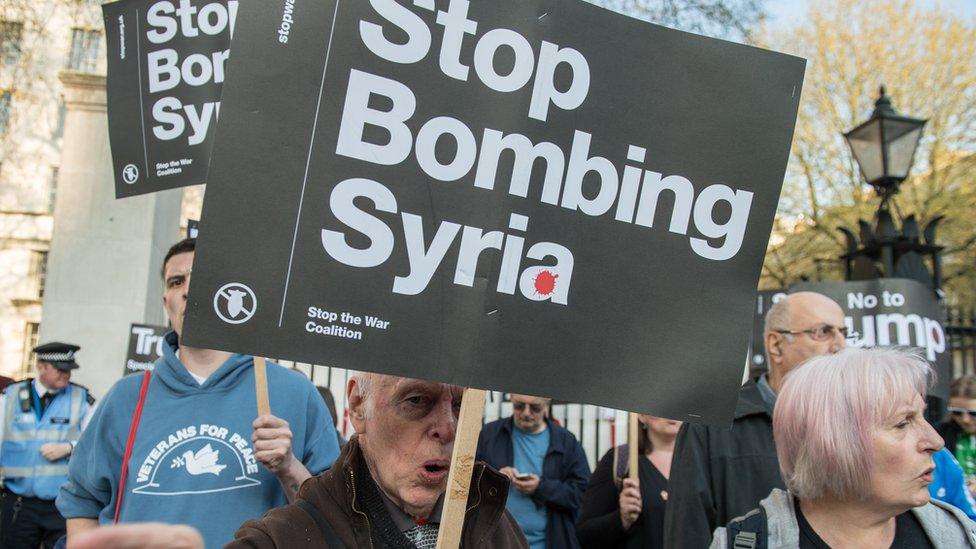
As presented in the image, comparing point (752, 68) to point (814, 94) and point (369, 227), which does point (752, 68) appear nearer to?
point (369, 227)

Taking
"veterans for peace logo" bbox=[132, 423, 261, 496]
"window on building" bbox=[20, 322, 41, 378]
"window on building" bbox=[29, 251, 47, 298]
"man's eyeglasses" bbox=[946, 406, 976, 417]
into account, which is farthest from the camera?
"window on building" bbox=[29, 251, 47, 298]

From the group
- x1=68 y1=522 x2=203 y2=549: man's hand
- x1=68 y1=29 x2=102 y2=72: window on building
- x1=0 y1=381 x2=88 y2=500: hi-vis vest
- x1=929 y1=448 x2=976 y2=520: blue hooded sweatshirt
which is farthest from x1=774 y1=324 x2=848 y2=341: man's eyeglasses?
x1=68 y1=29 x2=102 y2=72: window on building

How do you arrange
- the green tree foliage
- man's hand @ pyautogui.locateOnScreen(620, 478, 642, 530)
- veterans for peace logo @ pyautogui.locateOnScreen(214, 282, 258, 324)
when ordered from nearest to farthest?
veterans for peace logo @ pyautogui.locateOnScreen(214, 282, 258, 324), man's hand @ pyautogui.locateOnScreen(620, 478, 642, 530), the green tree foliage

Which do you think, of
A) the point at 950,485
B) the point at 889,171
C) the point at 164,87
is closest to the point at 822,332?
the point at 950,485

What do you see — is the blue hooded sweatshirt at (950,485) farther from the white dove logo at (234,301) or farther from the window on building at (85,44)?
the window on building at (85,44)

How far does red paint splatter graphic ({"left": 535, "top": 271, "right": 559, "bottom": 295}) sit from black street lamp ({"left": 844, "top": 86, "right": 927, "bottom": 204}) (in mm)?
6607

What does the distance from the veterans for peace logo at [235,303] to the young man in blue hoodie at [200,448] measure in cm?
99

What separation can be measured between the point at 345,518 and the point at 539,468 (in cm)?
393

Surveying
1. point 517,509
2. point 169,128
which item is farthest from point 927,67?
point 169,128

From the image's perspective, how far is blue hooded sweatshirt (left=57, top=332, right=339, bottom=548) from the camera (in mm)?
2725

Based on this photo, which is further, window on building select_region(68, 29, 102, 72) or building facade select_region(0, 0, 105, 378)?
building facade select_region(0, 0, 105, 378)

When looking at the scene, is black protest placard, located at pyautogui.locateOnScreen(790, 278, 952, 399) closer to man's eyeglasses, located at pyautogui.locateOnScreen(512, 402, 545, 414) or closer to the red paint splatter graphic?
man's eyeglasses, located at pyautogui.locateOnScreen(512, 402, 545, 414)

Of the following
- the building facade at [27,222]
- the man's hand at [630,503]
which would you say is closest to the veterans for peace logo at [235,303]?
the man's hand at [630,503]

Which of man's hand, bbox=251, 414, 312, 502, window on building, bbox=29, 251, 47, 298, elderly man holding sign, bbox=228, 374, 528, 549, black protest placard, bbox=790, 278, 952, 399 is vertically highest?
black protest placard, bbox=790, 278, 952, 399
